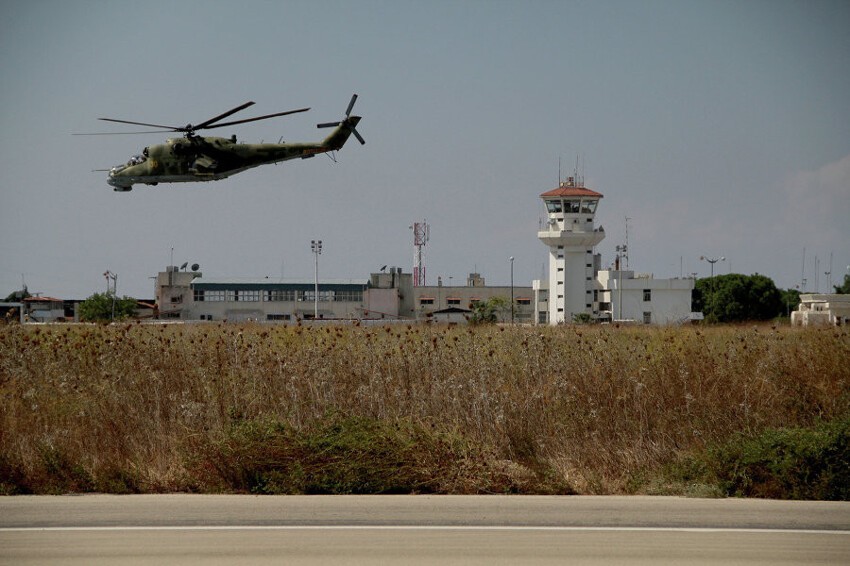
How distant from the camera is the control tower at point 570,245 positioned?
113 metres

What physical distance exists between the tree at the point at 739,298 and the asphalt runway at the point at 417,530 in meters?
120

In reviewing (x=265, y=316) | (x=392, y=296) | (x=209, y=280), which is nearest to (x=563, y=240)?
(x=392, y=296)

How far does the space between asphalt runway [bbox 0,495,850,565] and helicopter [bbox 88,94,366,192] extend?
22640mm

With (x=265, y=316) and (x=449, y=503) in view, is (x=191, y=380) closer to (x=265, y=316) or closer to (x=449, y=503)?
(x=449, y=503)

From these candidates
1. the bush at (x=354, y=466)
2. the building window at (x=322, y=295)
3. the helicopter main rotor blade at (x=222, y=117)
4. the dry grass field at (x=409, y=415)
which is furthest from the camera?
the building window at (x=322, y=295)

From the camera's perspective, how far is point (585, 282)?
11662 cm

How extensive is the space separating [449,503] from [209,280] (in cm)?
12493

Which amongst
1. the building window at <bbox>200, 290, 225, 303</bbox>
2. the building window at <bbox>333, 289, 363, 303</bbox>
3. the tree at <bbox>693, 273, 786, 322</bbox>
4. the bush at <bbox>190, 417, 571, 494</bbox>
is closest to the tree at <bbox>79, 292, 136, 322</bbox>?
the building window at <bbox>200, 290, 225, 303</bbox>

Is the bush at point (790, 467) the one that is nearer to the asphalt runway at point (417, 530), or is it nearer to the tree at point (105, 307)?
the asphalt runway at point (417, 530)

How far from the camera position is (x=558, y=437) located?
14609mm

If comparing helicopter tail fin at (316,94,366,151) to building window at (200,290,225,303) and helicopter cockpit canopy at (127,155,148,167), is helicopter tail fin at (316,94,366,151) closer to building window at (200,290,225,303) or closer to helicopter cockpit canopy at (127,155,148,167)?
helicopter cockpit canopy at (127,155,148,167)

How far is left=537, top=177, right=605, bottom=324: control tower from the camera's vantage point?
370ft

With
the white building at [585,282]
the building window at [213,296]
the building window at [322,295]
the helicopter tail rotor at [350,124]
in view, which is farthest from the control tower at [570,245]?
the helicopter tail rotor at [350,124]

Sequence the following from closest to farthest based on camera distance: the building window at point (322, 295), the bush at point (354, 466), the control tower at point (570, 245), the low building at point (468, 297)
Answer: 1. the bush at point (354, 466)
2. the control tower at point (570, 245)
3. the building window at point (322, 295)
4. the low building at point (468, 297)
